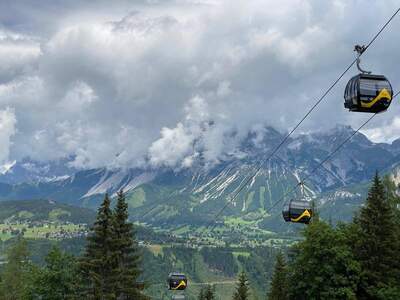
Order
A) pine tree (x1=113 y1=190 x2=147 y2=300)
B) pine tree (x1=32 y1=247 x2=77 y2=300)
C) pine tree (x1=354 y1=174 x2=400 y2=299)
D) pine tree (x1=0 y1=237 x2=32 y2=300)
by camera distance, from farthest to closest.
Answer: pine tree (x1=0 y1=237 x2=32 y2=300), pine tree (x1=32 y1=247 x2=77 y2=300), pine tree (x1=354 y1=174 x2=400 y2=299), pine tree (x1=113 y1=190 x2=147 y2=300)

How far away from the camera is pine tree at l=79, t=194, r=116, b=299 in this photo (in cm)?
5569

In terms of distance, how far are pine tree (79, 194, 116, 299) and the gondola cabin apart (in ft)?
123

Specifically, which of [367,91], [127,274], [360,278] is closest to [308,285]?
[360,278]

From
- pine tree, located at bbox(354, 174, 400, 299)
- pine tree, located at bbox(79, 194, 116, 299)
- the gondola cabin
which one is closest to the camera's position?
the gondola cabin

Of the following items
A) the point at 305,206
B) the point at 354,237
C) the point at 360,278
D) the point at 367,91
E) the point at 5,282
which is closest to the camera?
the point at 367,91

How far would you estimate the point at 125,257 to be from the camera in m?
57.9

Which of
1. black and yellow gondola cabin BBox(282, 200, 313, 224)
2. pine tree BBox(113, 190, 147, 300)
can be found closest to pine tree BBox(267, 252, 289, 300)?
black and yellow gondola cabin BBox(282, 200, 313, 224)

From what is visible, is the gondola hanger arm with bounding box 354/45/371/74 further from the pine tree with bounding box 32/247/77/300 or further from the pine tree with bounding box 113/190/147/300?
the pine tree with bounding box 32/247/77/300

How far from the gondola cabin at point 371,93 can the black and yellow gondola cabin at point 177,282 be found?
45764mm

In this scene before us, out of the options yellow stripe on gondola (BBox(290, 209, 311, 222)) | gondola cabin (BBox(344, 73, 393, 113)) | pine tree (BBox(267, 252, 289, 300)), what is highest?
gondola cabin (BBox(344, 73, 393, 113))

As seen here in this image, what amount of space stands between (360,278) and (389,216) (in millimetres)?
9119

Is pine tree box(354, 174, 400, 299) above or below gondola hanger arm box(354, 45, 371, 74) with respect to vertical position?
below

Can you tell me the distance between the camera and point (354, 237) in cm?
6919

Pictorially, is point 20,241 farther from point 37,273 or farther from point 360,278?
point 360,278
